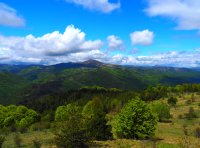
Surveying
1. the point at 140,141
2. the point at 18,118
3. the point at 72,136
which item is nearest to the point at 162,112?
the point at 140,141

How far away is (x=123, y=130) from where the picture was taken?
143ft

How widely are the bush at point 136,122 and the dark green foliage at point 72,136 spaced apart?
13.0 meters

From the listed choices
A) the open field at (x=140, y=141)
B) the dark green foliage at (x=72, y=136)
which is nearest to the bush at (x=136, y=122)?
the open field at (x=140, y=141)

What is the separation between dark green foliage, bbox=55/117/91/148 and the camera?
30.6m

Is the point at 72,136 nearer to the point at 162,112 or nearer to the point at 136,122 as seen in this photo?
the point at 136,122

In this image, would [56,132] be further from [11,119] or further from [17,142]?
[11,119]

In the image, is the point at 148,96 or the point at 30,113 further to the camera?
the point at 148,96

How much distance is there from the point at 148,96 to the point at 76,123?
5322 inches

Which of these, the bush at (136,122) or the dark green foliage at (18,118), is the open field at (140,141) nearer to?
the bush at (136,122)

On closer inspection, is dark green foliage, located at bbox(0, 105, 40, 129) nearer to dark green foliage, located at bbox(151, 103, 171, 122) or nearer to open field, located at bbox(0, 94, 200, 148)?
dark green foliage, located at bbox(151, 103, 171, 122)

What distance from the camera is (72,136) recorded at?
30.8m

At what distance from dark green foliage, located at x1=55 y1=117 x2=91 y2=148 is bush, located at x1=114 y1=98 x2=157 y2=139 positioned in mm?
12986

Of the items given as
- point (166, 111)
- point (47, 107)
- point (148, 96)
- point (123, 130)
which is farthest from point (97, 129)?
point (47, 107)

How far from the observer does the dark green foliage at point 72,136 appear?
3061 centimetres
